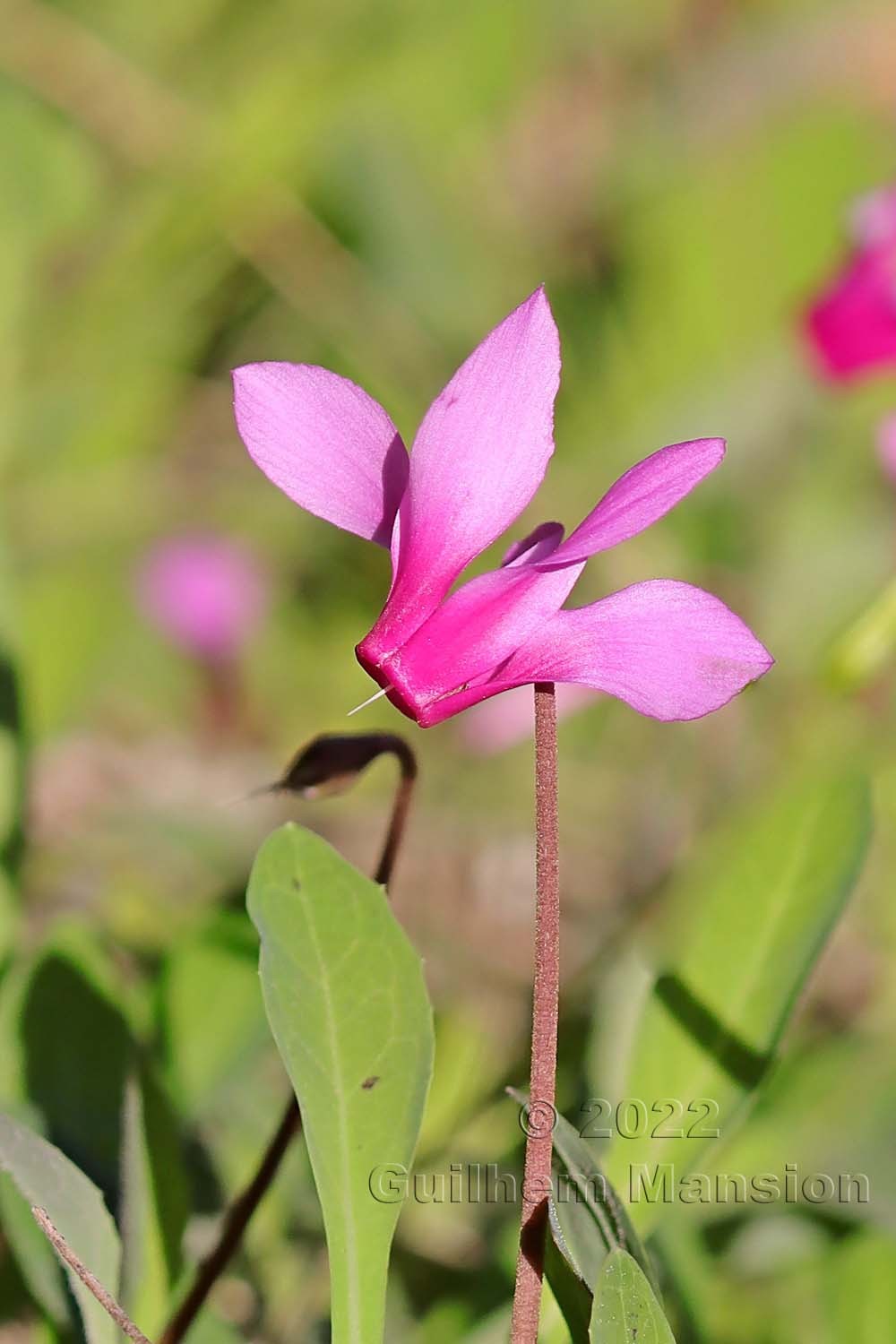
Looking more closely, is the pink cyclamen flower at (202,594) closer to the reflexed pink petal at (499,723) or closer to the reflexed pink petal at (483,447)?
the reflexed pink petal at (499,723)

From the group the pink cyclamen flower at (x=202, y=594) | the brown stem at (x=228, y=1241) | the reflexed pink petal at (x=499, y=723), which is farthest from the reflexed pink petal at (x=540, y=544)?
the pink cyclamen flower at (x=202, y=594)

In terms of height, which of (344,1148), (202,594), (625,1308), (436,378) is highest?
(436,378)

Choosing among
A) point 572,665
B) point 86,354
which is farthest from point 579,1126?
point 86,354

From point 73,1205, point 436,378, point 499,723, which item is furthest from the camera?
point 436,378

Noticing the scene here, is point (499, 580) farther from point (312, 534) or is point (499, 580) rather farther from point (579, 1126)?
point (312, 534)

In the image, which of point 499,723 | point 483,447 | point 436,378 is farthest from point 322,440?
point 436,378

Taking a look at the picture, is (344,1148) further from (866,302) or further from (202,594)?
(202,594)

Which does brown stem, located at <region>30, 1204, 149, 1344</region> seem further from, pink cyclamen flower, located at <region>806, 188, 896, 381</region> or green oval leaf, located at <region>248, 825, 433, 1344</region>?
pink cyclamen flower, located at <region>806, 188, 896, 381</region>
